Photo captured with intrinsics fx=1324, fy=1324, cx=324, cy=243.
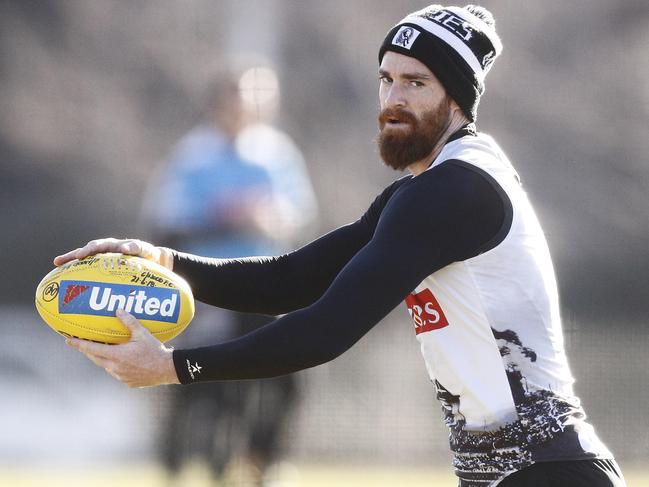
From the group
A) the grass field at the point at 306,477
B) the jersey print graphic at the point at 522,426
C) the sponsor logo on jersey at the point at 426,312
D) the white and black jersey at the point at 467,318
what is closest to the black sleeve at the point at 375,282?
the white and black jersey at the point at 467,318

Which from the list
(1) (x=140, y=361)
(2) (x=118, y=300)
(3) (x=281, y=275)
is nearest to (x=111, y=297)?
(2) (x=118, y=300)

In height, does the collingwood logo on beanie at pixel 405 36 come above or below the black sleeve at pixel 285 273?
above

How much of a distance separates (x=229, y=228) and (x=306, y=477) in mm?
2320

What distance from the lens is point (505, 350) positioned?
3.32 metres

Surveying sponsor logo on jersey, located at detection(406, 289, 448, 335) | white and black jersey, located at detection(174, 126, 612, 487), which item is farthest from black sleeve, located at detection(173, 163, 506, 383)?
sponsor logo on jersey, located at detection(406, 289, 448, 335)

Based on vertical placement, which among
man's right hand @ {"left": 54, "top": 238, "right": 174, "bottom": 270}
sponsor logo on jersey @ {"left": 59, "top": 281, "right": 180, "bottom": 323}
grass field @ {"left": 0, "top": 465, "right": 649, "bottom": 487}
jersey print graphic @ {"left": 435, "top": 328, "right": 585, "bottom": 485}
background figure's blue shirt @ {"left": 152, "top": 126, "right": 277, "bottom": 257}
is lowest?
jersey print graphic @ {"left": 435, "top": 328, "right": 585, "bottom": 485}

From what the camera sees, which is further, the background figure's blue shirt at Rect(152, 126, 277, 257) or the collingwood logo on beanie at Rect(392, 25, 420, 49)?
the background figure's blue shirt at Rect(152, 126, 277, 257)

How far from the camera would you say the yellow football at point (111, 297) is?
3502mm

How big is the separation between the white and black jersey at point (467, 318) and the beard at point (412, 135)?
79 millimetres

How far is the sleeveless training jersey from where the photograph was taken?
3.31 metres

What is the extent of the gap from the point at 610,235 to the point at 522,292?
923cm

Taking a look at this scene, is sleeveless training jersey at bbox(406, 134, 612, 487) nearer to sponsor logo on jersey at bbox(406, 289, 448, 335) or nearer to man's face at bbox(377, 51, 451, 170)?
sponsor logo on jersey at bbox(406, 289, 448, 335)

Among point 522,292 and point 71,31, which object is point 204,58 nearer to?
point 71,31

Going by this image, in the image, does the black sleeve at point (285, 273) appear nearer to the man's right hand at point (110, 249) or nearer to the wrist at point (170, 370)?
the man's right hand at point (110, 249)
